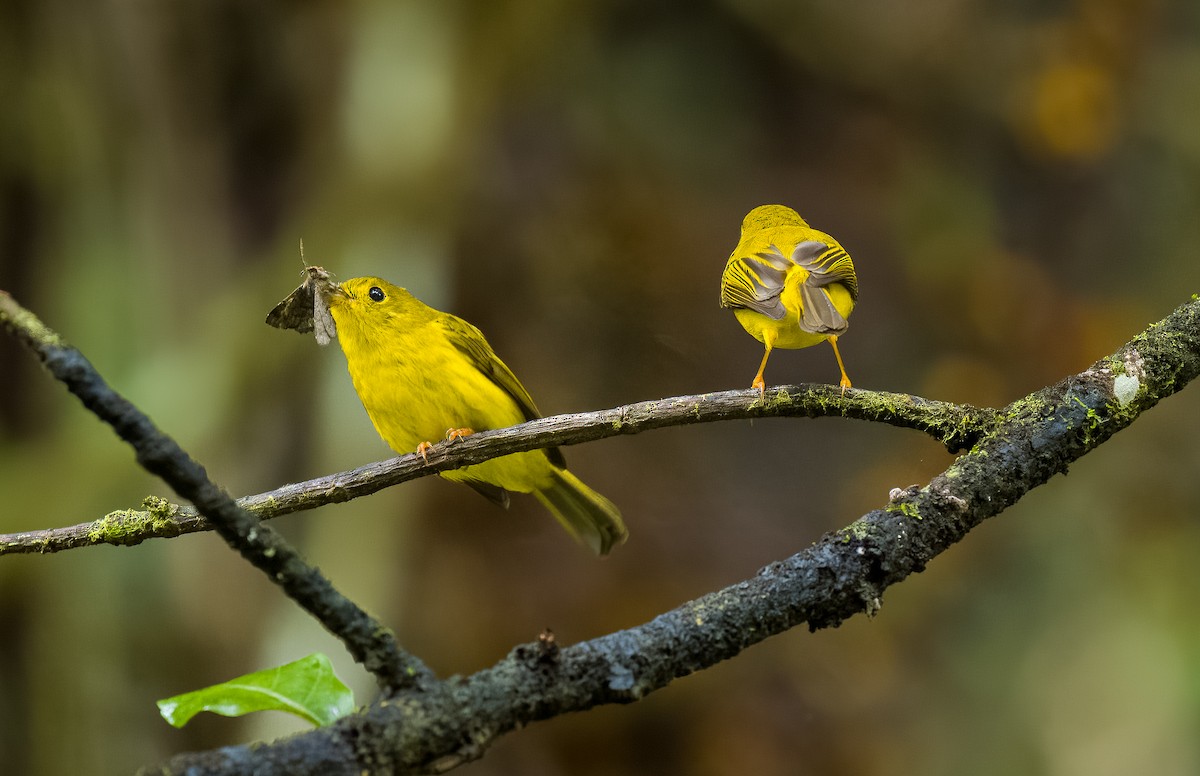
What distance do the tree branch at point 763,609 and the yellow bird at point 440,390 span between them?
104 centimetres

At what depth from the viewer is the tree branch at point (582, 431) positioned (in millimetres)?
1770

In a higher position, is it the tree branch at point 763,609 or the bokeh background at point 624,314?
the bokeh background at point 624,314

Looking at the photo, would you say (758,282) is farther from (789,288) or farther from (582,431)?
(582,431)

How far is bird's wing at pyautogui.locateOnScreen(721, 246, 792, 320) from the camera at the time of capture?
2025 mm

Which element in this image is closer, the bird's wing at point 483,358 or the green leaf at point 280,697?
the green leaf at point 280,697

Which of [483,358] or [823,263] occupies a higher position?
[483,358]

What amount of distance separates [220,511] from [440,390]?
1.49m

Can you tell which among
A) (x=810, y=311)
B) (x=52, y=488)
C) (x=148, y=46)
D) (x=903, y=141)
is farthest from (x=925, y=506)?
(x=148, y=46)

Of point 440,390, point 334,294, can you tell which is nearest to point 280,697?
point 334,294

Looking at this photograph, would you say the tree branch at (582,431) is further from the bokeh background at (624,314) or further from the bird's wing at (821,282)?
the bokeh background at (624,314)

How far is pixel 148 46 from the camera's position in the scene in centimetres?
654

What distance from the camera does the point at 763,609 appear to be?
5.07 ft

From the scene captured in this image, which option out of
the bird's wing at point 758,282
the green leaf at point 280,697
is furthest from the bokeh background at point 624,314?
the green leaf at point 280,697

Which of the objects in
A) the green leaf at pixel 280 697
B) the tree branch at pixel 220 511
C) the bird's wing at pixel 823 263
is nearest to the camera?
the tree branch at pixel 220 511
